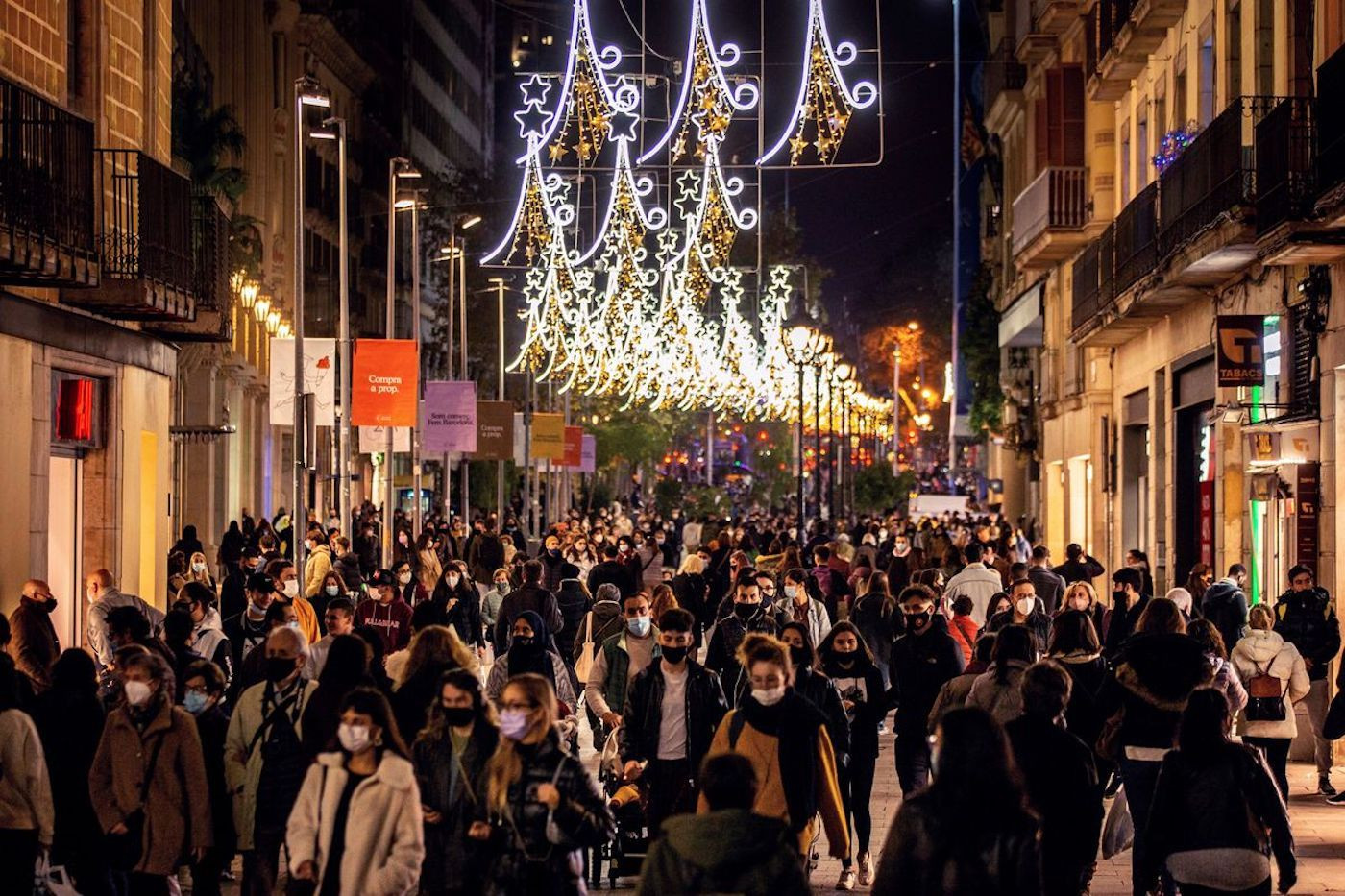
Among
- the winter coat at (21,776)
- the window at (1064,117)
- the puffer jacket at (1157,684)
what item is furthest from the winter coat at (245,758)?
the window at (1064,117)

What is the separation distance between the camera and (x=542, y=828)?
28.2 feet

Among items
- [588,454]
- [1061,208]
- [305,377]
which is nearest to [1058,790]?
[305,377]

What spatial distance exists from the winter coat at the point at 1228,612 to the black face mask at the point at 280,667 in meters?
9.39

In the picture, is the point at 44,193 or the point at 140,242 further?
the point at 140,242

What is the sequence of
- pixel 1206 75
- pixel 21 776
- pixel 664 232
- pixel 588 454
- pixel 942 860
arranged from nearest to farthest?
1. pixel 942 860
2. pixel 21 776
3. pixel 1206 75
4. pixel 664 232
5. pixel 588 454

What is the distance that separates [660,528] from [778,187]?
45583 millimetres

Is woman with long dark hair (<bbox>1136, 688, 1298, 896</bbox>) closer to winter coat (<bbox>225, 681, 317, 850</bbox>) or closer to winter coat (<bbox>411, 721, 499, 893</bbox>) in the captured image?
winter coat (<bbox>411, 721, 499, 893</bbox>)

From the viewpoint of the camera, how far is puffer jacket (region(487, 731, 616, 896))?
8.60 m

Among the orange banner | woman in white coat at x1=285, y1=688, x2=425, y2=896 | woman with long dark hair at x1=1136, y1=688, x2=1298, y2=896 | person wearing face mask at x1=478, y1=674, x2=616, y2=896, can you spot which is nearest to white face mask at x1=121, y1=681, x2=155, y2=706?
woman in white coat at x1=285, y1=688, x2=425, y2=896

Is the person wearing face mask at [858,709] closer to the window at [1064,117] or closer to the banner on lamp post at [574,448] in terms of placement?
the window at [1064,117]

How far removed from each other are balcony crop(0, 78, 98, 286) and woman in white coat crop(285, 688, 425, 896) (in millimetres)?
8683

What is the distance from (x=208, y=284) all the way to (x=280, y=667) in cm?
1397

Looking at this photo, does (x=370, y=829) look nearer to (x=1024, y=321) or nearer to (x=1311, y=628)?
(x=1311, y=628)

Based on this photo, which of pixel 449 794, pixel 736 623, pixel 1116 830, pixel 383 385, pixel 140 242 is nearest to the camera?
pixel 449 794
